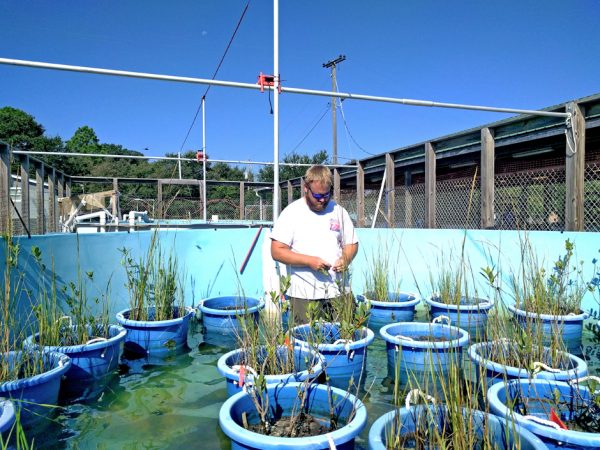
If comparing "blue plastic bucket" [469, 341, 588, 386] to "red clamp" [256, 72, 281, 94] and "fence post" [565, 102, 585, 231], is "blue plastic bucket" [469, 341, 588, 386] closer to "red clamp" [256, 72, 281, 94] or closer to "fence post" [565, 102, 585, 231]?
"fence post" [565, 102, 585, 231]

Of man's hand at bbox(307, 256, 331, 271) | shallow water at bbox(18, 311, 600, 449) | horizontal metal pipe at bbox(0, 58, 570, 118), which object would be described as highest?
horizontal metal pipe at bbox(0, 58, 570, 118)

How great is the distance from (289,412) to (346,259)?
101 centimetres

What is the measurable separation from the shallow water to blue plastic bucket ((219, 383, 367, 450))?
0.22 m

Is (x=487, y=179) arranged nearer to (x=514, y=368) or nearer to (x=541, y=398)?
(x=514, y=368)

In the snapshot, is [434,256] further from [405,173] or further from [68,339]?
[68,339]

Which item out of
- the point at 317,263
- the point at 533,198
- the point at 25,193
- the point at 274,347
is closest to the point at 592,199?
the point at 533,198

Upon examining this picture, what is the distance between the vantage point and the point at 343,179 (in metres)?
9.22

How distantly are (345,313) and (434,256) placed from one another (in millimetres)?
2583

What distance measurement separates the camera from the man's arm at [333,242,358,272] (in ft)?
7.76

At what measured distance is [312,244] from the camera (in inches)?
103

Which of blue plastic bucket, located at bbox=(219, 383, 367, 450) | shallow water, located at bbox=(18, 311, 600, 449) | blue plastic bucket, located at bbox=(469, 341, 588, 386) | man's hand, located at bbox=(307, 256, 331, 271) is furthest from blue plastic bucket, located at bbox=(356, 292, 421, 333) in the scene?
blue plastic bucket, located at bbox=(219, 383, 367, 450)

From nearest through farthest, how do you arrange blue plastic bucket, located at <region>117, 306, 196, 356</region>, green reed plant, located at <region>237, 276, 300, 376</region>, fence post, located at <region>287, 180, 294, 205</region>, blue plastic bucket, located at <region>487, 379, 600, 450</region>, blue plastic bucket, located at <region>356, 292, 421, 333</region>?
blue plastic bucket, located at <region>487, 379, 600, 450</region> < green reed plant, located at <region>237, 276, 300, 376</region> < blue plastic bucket, located at <region>117, 306, 196, 356</region> < blue plastic bucket, located at <region>356, 292, 421, 333</region> < fence post, located at <region>287, 180, 294, 205</region>

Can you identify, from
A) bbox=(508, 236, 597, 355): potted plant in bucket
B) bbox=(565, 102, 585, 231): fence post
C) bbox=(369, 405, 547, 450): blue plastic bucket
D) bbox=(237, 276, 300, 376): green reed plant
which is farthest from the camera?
bbox=(565, 102, 585, 231): fence post

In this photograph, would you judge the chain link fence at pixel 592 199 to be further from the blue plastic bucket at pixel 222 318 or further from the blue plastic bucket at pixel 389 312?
the blue plastic bucket at pixel 222 318
